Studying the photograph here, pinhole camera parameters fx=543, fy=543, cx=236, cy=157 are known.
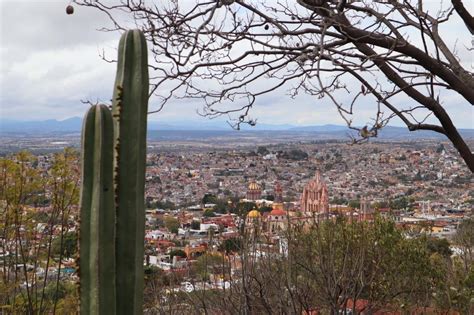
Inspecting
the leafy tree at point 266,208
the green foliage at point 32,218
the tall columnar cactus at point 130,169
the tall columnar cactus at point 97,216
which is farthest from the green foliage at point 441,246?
the tall columnar cactus at point 97,216

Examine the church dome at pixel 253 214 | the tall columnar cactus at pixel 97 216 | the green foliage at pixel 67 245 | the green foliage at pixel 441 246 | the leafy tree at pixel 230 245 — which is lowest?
the green foliage at pixel 441 246

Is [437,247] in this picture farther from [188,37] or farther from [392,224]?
[188,37]

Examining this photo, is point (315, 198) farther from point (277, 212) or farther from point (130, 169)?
point (130, 169)

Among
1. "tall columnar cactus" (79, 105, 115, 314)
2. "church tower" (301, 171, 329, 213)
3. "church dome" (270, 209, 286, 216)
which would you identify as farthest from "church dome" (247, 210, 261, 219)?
"tall columnar cactus" (79, 105, 115, 314)

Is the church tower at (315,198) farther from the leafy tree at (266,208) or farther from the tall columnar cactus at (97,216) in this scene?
the tall columnar cactus at (97,216)

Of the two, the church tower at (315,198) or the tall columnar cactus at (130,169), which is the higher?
the tall columnar cactus at (130,169)

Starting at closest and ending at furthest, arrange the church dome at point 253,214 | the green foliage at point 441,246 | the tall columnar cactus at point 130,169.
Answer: the tall columnar cactus at point 130,169
the church dome at point 253,214
the green foliage at point 441,246

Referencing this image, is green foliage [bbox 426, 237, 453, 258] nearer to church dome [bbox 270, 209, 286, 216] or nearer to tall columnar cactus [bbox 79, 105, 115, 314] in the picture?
church dome [bbox 270, 209, 286, 216]

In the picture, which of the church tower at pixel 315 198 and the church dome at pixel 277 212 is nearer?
the church dome at pixel 277 212
